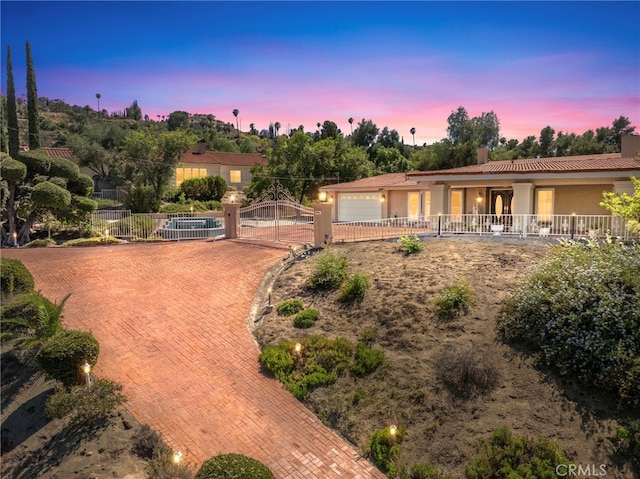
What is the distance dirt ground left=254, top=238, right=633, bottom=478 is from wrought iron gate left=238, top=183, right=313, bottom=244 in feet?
20.0

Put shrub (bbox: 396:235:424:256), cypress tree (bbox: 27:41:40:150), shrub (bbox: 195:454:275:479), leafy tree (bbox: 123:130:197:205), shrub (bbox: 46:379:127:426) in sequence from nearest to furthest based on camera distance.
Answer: shrub (bbox: 195:454:275:479), shrub (bbox: 46:379:127:426), shrub (bbox: 396:235:424:256), cypress tree (bbox: 27:41:40:150), leafy tree (bbox: 123:130:197:205)

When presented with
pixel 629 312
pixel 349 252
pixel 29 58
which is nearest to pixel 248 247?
pixel 349 252

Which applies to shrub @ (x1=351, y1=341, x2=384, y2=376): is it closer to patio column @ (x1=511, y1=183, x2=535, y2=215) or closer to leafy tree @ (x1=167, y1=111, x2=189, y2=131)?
patio column @ (x1=511, y1=183, x2=535, y2=215)

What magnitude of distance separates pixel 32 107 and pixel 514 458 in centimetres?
3733

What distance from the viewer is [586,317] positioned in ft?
28.8

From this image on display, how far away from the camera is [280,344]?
420 inches

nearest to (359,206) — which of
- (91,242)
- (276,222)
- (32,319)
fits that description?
(276,222)

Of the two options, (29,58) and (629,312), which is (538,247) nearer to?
(629,312)

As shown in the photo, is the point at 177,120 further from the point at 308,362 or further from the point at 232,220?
the point at 308,362

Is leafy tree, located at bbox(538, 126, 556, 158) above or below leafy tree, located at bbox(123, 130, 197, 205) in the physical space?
above

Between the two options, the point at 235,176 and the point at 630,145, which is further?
the point at 235,176

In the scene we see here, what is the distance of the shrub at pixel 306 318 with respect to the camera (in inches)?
452

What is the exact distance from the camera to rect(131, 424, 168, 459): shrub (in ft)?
24.0

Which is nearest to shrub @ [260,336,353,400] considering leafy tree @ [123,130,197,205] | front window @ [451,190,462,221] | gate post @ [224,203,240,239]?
gate post @ [224,203,240,239]
